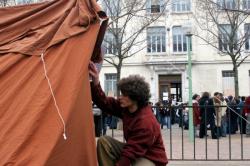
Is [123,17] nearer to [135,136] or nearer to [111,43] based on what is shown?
[111,43]

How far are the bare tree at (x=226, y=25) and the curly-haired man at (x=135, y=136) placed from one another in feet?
79.6

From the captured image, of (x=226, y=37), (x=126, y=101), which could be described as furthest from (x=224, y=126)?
(x=226, y=37)

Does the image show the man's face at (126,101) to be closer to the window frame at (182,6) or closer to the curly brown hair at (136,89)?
the curly brown hair at (136,89)

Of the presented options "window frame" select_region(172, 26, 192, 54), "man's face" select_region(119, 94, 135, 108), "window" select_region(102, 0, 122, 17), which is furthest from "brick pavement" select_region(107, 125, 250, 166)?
"window frame" select_region(172, 26, 192, 54)

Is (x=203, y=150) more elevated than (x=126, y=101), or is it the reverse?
(x=126, y=101)

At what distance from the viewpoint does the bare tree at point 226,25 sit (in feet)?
100

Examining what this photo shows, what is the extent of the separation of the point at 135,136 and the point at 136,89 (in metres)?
0.42

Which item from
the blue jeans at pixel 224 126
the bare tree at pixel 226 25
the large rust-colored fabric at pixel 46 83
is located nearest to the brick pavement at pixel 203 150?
the blue jeans at pixel 224 126

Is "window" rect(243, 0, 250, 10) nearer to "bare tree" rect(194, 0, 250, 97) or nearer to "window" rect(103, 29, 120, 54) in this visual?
"bare tree" rect(194, 0, 250, 97)

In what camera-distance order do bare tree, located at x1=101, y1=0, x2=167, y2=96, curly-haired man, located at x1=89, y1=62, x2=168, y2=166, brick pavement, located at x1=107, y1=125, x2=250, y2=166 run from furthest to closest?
bare tree, located at x1=101, y1=0, x2=167, y2=96 → brick pavement, located at x1=107, y1=125, x2=250, y2=166 → curly-haired man, located at x1=89, y1=62, x2=168, y2=166

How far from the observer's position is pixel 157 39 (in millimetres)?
41406

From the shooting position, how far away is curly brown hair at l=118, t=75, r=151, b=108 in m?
4.30

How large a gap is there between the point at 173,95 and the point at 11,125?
1505 inches

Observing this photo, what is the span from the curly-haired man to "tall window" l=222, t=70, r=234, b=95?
121 ft
